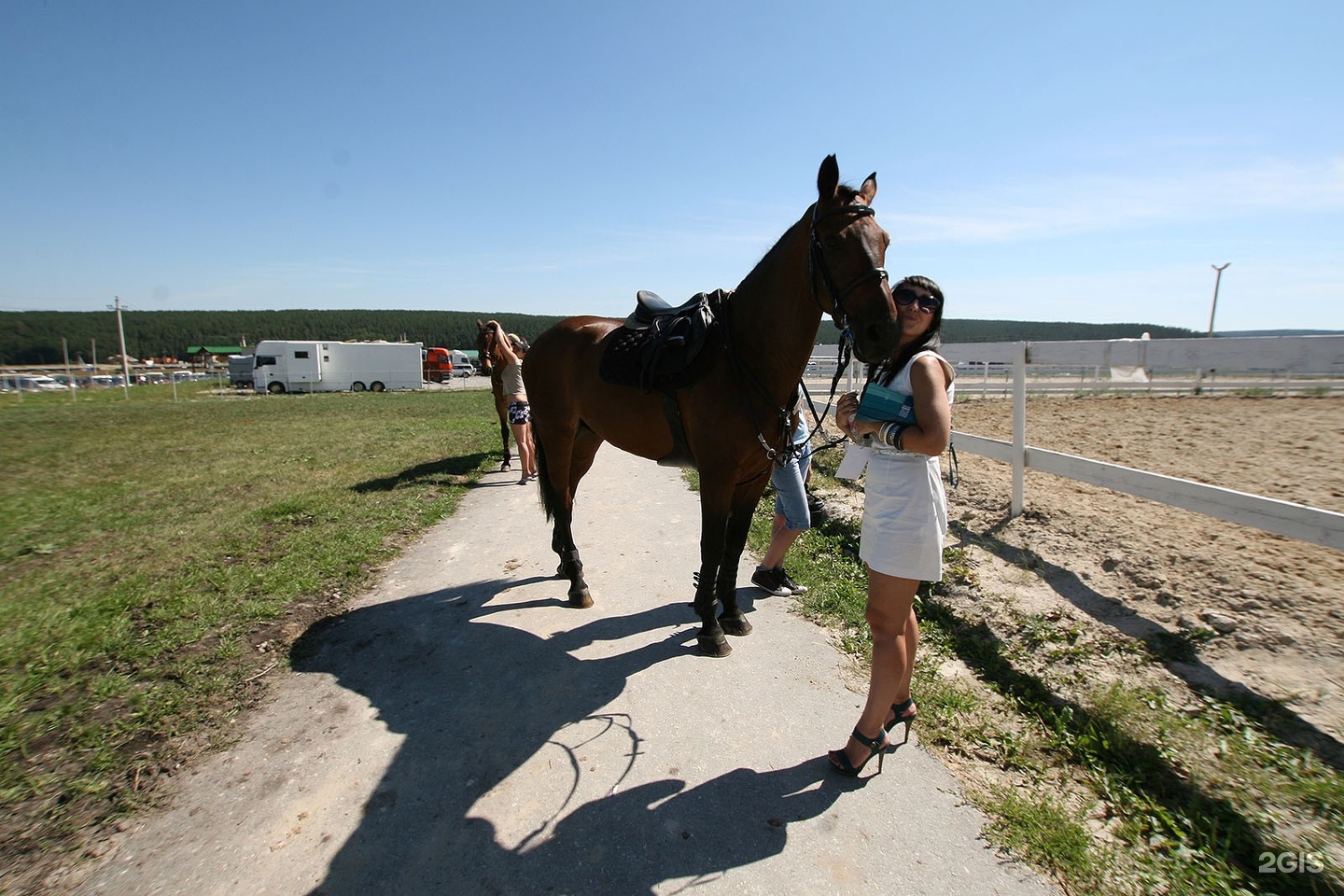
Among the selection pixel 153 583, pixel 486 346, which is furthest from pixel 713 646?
pixel 486 346

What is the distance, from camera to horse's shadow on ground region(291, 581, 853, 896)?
1896 millimetres

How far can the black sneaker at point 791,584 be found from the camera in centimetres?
409

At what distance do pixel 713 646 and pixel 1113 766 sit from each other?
185 cm

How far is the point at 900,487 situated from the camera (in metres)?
2.16

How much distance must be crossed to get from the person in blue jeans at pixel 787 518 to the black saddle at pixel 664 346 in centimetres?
97

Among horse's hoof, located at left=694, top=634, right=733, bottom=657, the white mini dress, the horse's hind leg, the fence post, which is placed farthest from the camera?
the fence post

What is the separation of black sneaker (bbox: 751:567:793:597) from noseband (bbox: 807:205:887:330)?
2.22 m

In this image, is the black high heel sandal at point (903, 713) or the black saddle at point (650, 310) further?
the black saddle at point (650, 310)

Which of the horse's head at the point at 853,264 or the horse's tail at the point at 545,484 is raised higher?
the horse's head at the point at 853,264

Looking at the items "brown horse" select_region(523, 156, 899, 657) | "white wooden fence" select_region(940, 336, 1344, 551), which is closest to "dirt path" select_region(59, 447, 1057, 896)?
"brown horse" select_region(523, 156, 899, 657)

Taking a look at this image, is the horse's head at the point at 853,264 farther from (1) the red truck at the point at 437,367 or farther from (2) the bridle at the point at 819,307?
(1) the red truck at the point at 437,367

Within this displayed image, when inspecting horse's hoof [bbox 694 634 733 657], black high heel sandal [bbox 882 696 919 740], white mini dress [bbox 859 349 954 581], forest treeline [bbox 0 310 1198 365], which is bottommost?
horse's hoof [bbox 694 634 733 657]

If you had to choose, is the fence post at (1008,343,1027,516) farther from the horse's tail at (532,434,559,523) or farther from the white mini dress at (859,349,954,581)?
the horse's tail at (532,434,559,523)

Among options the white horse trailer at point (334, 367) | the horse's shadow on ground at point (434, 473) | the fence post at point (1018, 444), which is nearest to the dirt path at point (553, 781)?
the fence post at point (1018, 444)
